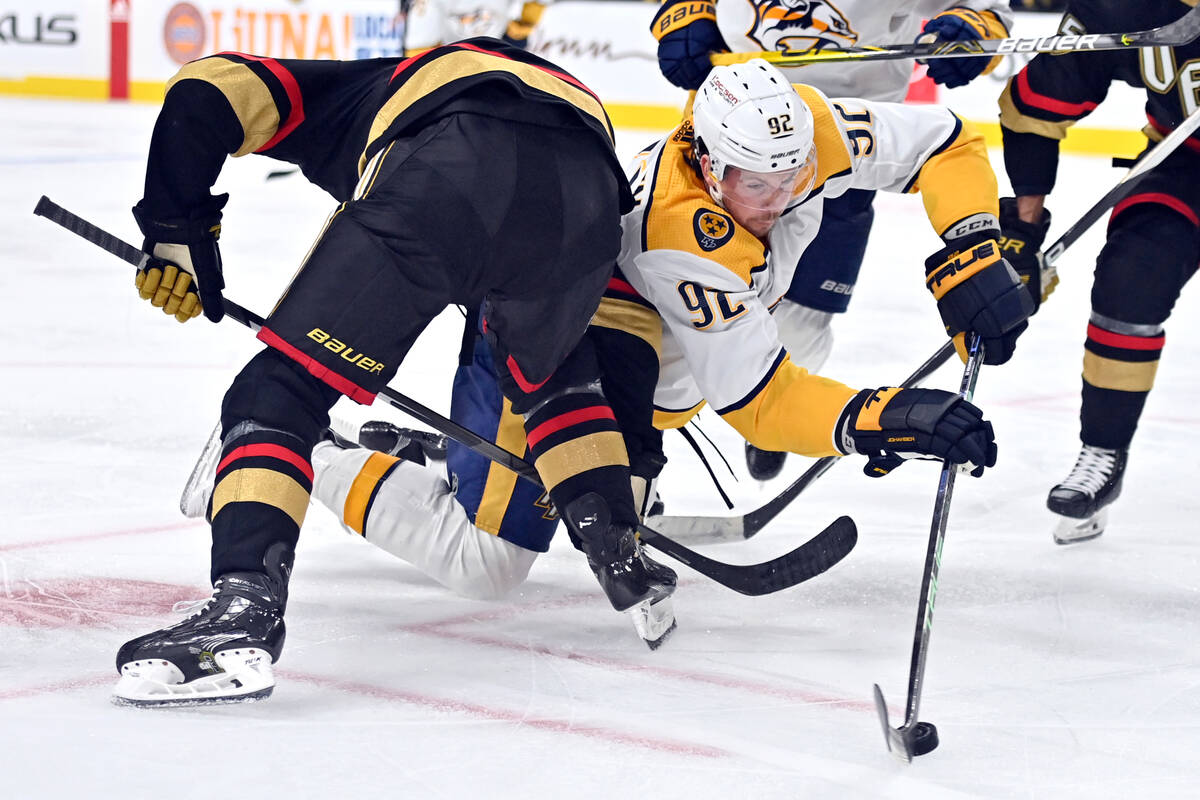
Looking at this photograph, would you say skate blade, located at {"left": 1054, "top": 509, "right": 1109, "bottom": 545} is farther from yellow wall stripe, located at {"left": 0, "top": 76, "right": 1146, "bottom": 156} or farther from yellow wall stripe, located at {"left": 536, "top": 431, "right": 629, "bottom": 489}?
yellow wall stripe, located at {"left": 0, "top": 76, "right": 1146, "bottom": 156}

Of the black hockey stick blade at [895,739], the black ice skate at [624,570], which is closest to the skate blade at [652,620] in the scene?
the black ice skate at [624,570]

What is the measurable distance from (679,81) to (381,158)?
1219 millimetres

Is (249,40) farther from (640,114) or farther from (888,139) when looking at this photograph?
(888,139)

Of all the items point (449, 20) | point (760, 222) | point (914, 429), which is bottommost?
point (449, 20)

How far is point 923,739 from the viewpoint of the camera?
1.54 m

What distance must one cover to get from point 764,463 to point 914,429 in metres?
1.07

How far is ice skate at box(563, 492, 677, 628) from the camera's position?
185cm

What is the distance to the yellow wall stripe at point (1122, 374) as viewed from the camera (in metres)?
2.51

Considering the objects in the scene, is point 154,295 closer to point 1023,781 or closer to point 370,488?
point 370,488

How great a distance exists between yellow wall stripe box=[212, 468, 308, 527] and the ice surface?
21 centimetres

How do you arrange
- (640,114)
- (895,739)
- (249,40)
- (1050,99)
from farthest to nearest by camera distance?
(249,40) → (640,114) → (1050,99) → (895,739)

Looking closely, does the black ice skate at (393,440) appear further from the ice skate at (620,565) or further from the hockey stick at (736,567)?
the ice skate at (620,565)

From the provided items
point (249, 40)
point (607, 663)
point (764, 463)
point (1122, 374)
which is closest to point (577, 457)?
point (607, 663)

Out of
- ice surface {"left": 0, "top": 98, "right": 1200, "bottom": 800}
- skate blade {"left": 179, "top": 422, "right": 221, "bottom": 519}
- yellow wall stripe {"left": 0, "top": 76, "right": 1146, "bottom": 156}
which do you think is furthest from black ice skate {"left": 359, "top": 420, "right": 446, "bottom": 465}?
yellow wall stripe {"left": 0, "top": 76, "right": 1146, "bottom": 156}
